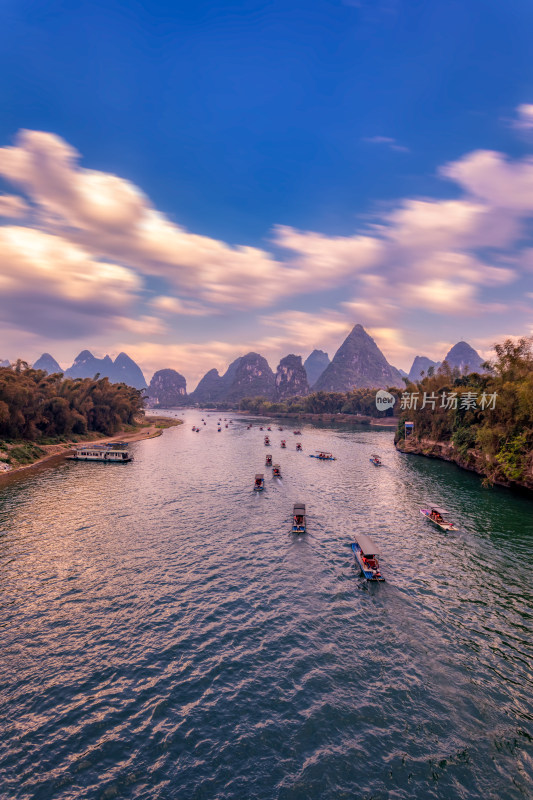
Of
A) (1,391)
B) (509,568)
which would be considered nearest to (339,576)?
(509,568)

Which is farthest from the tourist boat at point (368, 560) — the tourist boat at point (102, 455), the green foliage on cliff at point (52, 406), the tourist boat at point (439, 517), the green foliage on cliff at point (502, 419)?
the green foliage on cliff at point (52, 406)

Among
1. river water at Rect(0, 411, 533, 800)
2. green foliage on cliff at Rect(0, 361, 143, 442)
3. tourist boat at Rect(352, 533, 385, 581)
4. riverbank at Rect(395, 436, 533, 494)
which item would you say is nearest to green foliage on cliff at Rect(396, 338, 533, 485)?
riverbank at Rect(395, 436, 533, 494)

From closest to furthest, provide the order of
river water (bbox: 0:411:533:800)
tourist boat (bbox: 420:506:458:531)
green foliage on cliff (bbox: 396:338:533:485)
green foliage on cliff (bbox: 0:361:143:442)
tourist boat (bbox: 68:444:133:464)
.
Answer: river water (bbox: 0:411:533:800)
tourist boat (bbox: 420:506:458:531)
green foliage on cliff (bbox: 396:338:533:485)
green foliage on cliff (bbox: 0:361:143:442)
tourist boat (bbox: 68:444:133:464)

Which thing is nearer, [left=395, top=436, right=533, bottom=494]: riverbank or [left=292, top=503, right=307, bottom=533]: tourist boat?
[left=292, top=503, right=307, bottom=533]: tourist boat

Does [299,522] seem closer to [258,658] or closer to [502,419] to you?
[258,658]

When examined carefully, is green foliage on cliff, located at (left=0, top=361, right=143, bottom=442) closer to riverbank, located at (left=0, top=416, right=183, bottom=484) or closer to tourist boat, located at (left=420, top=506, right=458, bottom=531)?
riverbank, located at (left=0, top=416, right=183, bottom=484)

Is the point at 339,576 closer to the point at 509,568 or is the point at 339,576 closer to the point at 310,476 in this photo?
the point at 509,568

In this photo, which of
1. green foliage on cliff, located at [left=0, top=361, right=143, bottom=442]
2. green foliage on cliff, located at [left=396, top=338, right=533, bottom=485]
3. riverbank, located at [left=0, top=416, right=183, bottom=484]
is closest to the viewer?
green foliage on cliff, located at [left=396, top=338, right=533, bottom=485]
